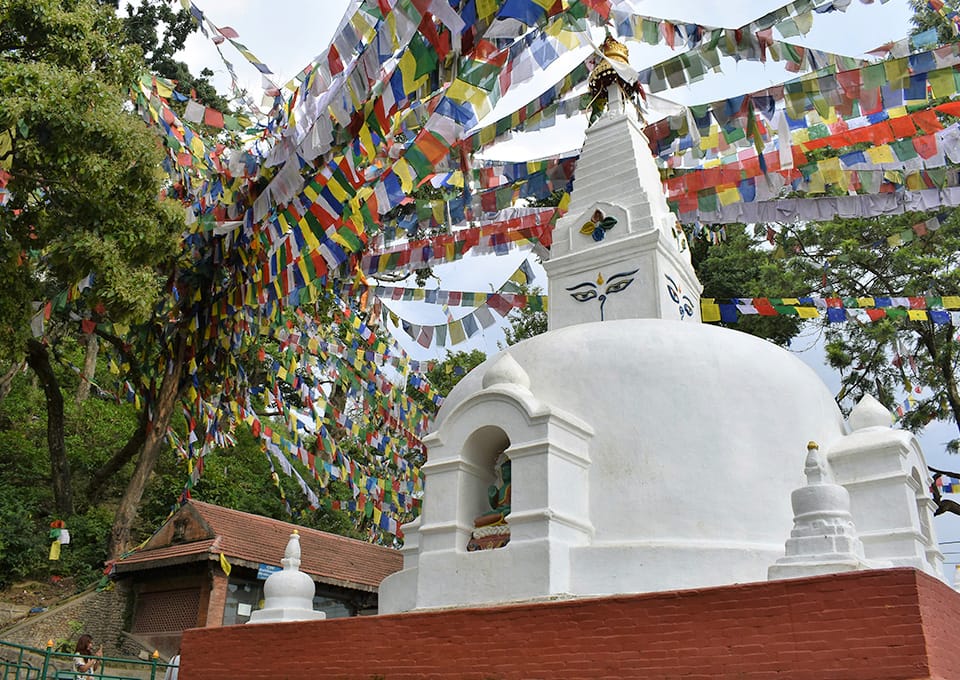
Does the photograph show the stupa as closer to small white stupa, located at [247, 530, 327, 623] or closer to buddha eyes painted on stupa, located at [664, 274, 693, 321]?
small white stupa, located at [247, 530, 327, 623]

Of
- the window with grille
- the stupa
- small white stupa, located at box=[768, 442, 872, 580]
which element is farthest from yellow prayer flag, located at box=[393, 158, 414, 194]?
the window with grille

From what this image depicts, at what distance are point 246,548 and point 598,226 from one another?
8305 millimetres

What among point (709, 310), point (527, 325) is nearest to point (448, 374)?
point (527, 325)

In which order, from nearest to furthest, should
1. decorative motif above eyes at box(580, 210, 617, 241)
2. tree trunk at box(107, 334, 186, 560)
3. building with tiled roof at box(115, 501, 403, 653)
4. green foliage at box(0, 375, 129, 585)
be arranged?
decorative motif above eyes at box(580, 210, 617, 241) < tree trunk at box(107, 334, 186, 560) < building with tiled roof at box(115, 501, 403, 653) < green foliage at box(0, 375, 129, 585)

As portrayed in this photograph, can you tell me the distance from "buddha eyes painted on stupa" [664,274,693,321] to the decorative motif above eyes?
939mm

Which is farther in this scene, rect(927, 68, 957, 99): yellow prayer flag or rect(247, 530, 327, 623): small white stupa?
rect(247, 530, 327, 623): small white stupa

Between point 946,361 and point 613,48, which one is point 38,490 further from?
point 946,361

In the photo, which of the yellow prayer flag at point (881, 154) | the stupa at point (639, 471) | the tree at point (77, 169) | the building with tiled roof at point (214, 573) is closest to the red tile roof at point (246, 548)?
the building with tiled roof at point (214, 573)

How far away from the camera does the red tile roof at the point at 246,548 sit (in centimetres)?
1323

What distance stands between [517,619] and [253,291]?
597 cm

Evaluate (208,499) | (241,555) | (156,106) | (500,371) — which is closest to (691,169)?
(500,371)

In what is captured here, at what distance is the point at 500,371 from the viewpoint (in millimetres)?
7219

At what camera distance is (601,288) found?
9.17m

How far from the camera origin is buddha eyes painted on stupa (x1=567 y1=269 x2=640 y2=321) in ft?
29.7
